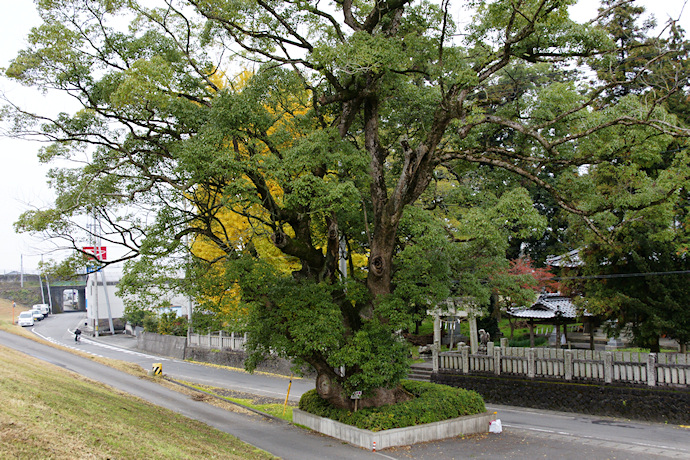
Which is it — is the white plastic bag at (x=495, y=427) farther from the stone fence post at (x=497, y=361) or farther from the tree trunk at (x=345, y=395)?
the stone fence post at (x=497, y=361)

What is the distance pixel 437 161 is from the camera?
46.3 ft

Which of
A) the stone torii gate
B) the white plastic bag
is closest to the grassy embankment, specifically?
the white plastic bag

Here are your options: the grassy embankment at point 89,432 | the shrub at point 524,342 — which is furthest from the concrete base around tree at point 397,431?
the shrub at point 524,342

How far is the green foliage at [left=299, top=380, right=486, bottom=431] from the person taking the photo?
12992 mm

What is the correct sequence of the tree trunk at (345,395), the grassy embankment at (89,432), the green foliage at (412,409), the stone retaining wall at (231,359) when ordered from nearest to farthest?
the grassy embankment at (89,432) → the green foliage at (412,409) → the tree trunk at (345,395) → the stone retaining wall at (231,359)

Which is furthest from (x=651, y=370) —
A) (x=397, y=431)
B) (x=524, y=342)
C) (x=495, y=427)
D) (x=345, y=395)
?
(x=524, y=342)

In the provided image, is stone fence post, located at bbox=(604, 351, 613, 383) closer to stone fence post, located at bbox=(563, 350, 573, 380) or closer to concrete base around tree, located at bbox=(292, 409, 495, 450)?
stone fence post, located at bbox=(563, 350, 573, 380)

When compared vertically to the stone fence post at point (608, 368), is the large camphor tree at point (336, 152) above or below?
above

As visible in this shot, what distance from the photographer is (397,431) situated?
12.7 meters

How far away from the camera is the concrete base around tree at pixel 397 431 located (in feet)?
41.1

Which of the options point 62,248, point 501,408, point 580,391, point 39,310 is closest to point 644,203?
point 580,391

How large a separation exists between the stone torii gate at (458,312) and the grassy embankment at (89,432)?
7.14 meters

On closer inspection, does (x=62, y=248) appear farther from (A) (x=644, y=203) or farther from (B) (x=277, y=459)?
(A) (x=644, y=203)

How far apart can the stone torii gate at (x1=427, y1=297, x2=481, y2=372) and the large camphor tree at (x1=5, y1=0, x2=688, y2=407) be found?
745 millimetres
